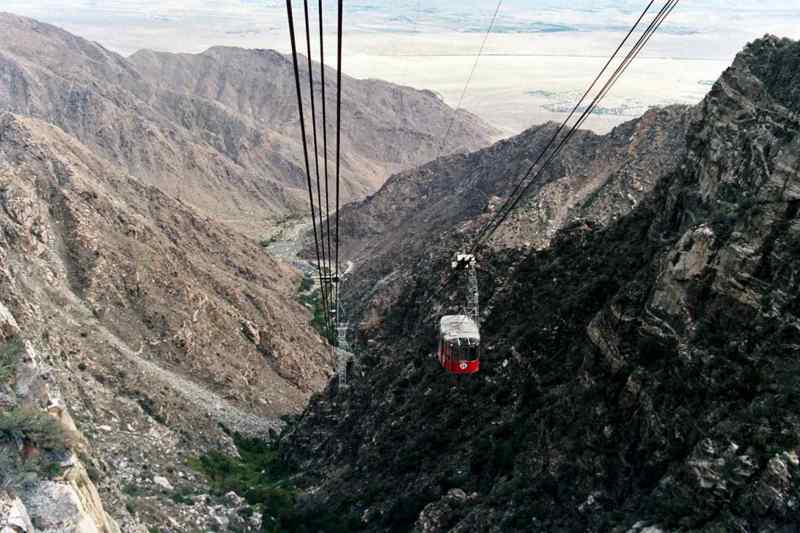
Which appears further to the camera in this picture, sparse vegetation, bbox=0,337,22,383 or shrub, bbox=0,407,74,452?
sparse vegetation, bbox=0,337,22,383

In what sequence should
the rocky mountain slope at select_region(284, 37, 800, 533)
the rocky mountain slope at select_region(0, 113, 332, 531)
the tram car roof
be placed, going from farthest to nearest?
1. the rocky mountain slope at select_region(0, 113, 332, 531)
2. the tram car roof
3. the rocky mountain slope at select_region(284, 37, 800, 533)

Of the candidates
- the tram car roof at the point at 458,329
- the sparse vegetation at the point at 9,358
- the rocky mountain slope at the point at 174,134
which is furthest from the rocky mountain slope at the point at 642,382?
the rocky mountain slope at the point at 174,134

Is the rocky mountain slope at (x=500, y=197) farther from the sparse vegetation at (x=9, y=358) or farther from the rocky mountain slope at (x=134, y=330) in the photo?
the sparse vegetation at (x=9, y=358)

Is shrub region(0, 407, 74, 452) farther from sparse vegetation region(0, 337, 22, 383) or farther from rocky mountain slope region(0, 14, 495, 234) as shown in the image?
rocky mountain slope region(0, 14, 495, 234)

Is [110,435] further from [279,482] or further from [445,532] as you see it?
[445,532]

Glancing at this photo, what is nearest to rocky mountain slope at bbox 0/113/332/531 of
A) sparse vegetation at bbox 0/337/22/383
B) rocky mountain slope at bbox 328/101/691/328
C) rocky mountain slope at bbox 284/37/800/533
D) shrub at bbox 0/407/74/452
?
sparse vegetation at bbox 0/337/22/383

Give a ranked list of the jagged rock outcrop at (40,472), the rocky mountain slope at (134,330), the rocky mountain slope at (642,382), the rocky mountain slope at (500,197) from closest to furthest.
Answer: the rocky mountain slope at (642,382) < the jagged rock outcrop at (40,472) < the rocky mountain slope at (134,330) < the rocky mountain slope at (500,197)

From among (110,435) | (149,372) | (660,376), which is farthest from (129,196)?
(660,376)
